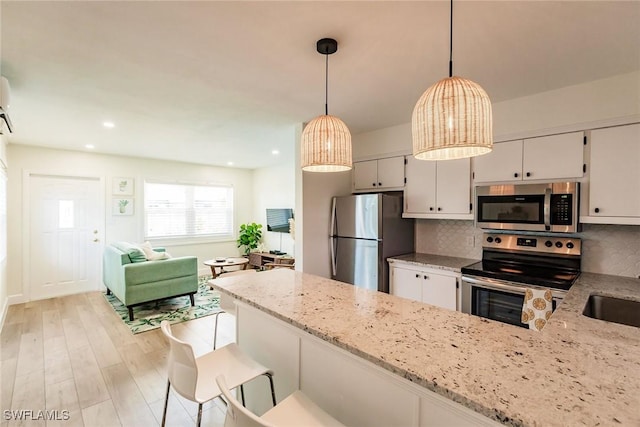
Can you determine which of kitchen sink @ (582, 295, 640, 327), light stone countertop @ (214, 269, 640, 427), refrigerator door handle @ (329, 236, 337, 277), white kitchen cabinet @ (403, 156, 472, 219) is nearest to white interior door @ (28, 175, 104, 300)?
refrigerator door handle @ (329, 236, 337, 277)

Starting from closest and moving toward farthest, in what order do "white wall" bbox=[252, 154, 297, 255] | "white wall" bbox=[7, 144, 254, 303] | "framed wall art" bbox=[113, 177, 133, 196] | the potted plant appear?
"white wall" bbox=[7, 144, 254, 303], "framed wall art" bbox=[113, 177, 133, 196], "white wall" bbox=[252, 154, 297, 255], the potted plant

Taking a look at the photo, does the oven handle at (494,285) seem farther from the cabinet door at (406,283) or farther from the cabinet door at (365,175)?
the cabinet door at (365,175)

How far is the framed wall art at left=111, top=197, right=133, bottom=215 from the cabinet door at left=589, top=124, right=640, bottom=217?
6522 mm

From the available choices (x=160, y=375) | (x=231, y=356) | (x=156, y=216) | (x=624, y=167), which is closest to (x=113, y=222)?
(x=156, y=216)

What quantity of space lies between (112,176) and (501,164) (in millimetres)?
6006

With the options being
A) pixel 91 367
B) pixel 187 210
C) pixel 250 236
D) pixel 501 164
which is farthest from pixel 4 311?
pixel 501 164

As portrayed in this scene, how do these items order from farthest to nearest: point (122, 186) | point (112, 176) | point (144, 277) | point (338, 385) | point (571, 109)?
1. point (122, 186)
2. point (112, 176)
3. point (144, 277)
4. point (571, 109)
5. point (338, 385)

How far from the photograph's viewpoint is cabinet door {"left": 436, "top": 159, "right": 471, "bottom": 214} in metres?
2.99

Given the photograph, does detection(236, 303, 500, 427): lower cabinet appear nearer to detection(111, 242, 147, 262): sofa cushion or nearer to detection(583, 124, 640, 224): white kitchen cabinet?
detection(583, 124, 640, 224): white kitchen cabinet

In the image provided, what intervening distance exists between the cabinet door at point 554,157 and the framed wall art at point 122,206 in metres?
6.10

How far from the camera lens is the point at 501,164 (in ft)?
9.10

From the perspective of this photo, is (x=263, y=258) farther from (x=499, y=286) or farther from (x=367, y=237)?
(x=499, y=286)

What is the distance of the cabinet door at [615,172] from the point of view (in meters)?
2.16

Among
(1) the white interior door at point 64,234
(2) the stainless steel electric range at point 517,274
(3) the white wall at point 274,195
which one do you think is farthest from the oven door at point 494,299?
(1) the white interior door at point 64,234
